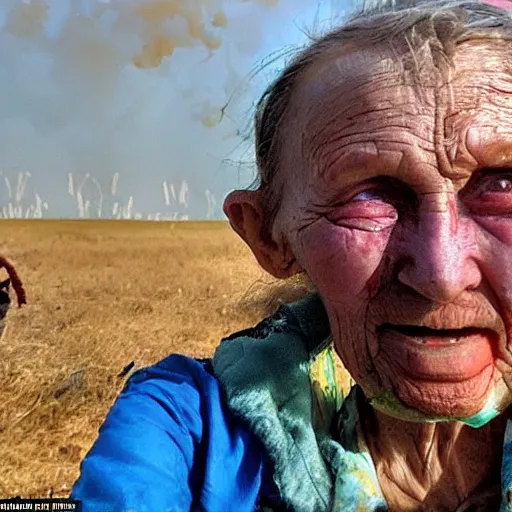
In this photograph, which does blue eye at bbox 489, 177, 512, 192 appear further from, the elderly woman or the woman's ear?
the woman's ear

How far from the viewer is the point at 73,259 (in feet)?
55.8

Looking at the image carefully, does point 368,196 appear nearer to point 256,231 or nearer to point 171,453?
point 256,231

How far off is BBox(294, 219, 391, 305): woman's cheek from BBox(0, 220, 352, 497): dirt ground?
1.70 feet

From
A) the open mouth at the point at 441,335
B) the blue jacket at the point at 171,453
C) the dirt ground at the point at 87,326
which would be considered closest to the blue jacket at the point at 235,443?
the blue jacket at the point at 171,453

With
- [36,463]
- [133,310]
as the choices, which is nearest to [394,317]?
[36,463]

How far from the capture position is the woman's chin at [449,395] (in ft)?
4.19

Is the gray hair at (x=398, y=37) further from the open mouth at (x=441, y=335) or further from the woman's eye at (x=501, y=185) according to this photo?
the open mouth at (x=441, y=335)

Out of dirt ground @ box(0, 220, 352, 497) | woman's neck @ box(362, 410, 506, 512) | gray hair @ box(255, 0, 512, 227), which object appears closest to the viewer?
gray hair @ box(255, 0, 512, 227)

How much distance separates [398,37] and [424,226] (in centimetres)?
39

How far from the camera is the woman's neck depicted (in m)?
1.57

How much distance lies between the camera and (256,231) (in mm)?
1715

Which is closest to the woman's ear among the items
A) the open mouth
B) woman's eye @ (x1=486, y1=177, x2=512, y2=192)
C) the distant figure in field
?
the open mouth

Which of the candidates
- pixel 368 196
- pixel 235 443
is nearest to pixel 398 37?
pixel 368 196

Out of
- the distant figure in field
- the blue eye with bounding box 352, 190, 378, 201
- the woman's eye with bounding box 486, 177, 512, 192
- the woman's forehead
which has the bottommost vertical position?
the distant figure in field
